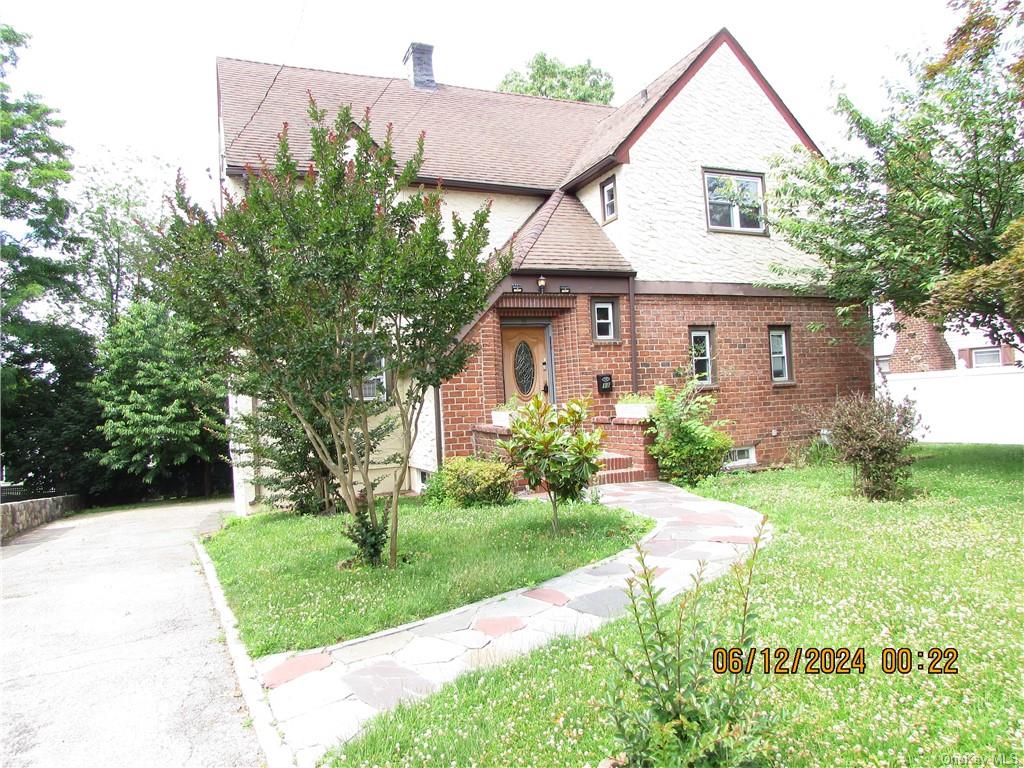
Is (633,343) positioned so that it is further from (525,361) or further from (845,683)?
(845,683)

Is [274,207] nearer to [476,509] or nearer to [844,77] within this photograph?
[476,509]

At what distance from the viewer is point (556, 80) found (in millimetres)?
30578

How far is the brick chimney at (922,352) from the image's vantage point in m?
21.1

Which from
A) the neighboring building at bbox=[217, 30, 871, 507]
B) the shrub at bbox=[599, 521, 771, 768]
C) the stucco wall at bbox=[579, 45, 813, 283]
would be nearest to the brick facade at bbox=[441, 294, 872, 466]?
the neighboring building at bbox=[217, 30, 871, 507]

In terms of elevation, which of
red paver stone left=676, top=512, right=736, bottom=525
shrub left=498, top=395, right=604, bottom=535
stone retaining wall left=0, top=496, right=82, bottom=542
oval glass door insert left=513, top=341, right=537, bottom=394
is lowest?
stone retaining wall left=0, top=496, right=82, bottom=542

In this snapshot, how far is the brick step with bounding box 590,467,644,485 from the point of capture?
991cm

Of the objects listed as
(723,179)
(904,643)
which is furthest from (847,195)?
(904,643)

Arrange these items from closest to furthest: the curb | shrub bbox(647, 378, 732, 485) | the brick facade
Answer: the curb → shrub bbox(647, 378, 732, 485) → the brick facade

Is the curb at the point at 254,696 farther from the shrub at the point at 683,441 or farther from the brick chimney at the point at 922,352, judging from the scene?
the brick chimney at the point at 922,352

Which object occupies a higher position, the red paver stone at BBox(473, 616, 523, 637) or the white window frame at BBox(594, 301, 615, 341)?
the white window frame at BBox(594, 301, 615, 341)

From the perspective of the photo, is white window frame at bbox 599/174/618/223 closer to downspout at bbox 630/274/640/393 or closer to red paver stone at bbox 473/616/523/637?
downspout at bbox 630/274/640/393

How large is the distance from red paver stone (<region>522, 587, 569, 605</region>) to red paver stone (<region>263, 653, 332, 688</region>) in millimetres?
1678

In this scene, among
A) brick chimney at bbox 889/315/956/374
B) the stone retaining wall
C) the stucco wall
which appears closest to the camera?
the stucco wall

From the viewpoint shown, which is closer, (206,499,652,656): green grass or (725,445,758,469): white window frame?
(206,499,652,656): green grass
